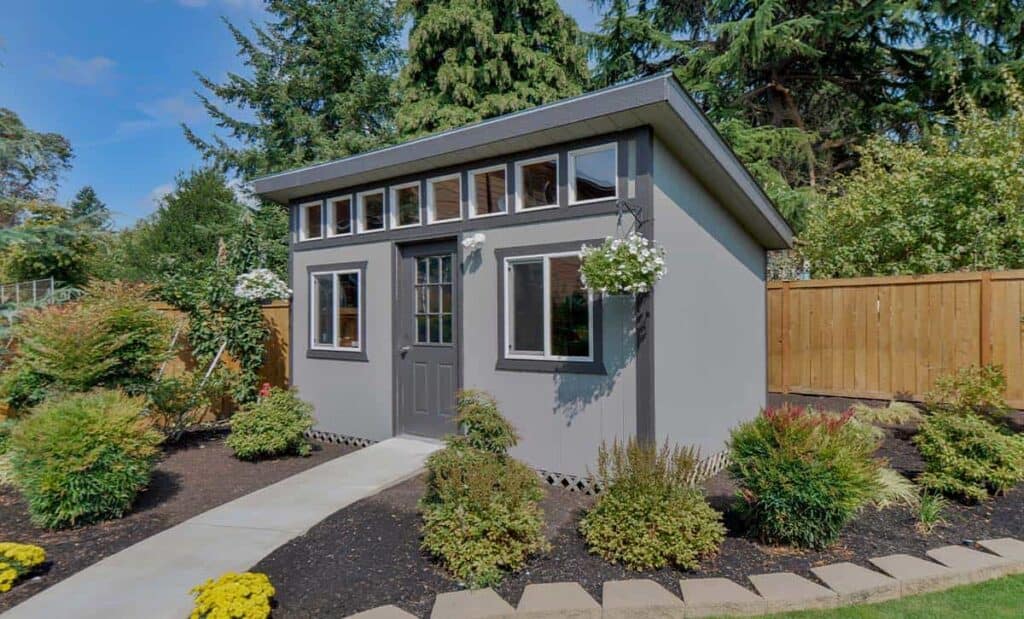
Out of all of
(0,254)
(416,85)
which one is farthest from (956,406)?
(0,254)

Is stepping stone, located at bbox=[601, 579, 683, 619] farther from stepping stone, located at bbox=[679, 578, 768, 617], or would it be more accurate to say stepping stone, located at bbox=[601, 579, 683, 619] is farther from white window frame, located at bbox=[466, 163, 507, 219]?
white window frame, located at bbox=[466, 163, 507, 219]

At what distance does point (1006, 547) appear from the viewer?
11.5ft

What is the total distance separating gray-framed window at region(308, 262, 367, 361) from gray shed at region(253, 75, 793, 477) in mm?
22

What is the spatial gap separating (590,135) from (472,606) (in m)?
3.66

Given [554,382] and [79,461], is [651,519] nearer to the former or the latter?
[554,382]

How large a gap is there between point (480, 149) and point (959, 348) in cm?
646

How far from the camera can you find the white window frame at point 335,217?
6.68 m

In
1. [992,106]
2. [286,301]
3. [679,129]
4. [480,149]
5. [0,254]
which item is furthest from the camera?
[0,254]

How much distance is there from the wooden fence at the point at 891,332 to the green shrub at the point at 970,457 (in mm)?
2841

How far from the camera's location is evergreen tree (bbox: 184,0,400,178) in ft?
50.6

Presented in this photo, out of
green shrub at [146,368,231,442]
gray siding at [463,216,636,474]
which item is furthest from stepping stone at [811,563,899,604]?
green shrub at [146,368,231,442]

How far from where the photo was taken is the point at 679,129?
453 cm

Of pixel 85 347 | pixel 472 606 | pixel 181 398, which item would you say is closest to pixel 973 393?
pixel 472 606

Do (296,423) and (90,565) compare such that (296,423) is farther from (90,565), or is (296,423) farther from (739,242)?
(739,242)
